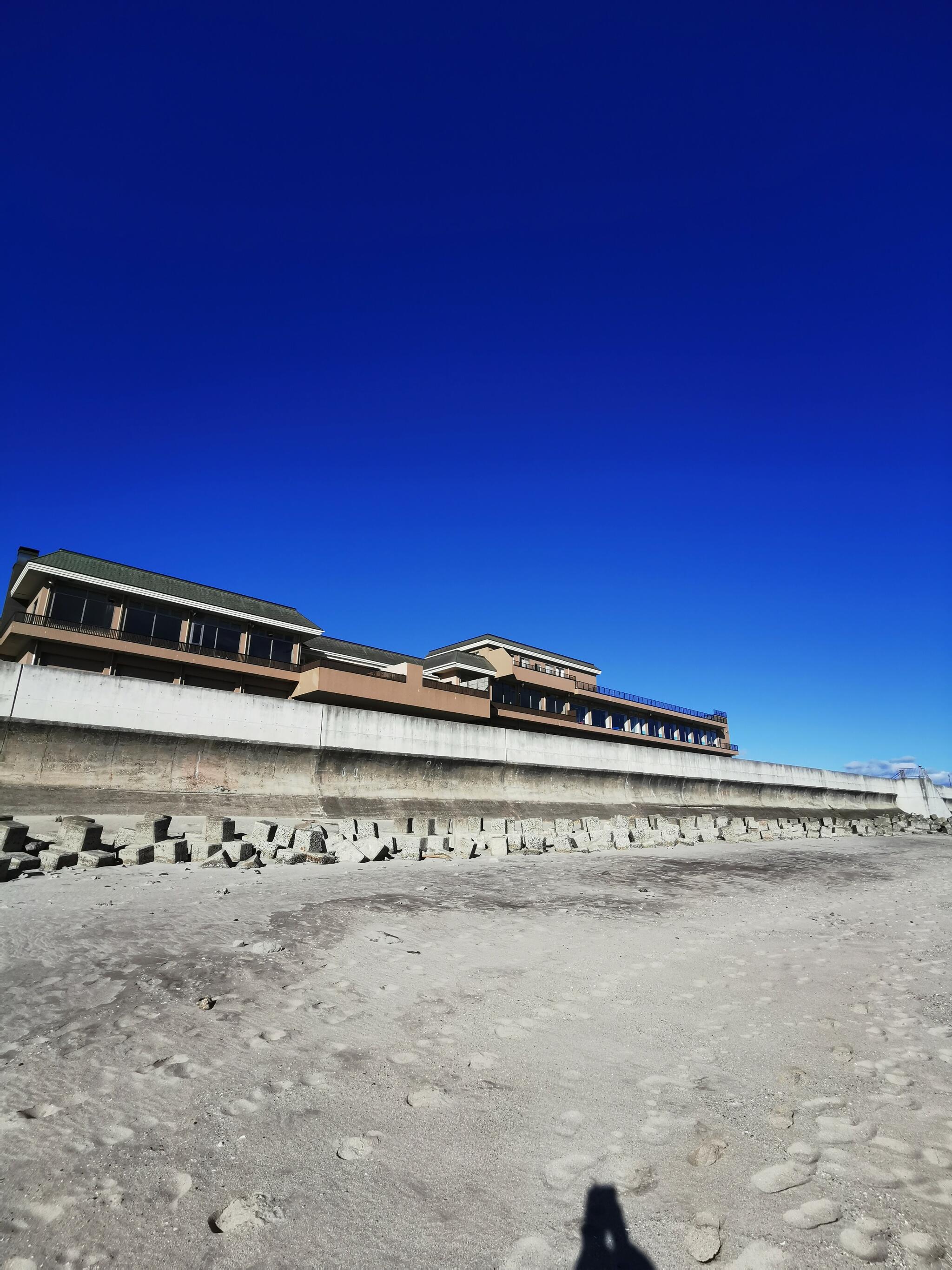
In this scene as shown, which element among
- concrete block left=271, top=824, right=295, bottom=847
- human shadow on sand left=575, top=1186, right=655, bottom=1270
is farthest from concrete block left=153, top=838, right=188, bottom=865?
human shadow on sand left=575, top=1186, right=655, bottom=1270

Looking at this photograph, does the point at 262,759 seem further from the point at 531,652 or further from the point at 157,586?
the point at 531,652

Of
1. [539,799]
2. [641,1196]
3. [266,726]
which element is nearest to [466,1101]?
[641,1196]

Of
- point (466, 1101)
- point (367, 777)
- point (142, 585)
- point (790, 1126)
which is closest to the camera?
point (790, 1126)

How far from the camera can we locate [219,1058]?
4.23 meters

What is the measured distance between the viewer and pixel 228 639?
37156mm

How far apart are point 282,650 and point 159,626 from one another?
7.23 m

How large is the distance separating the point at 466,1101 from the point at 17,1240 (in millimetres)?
2303

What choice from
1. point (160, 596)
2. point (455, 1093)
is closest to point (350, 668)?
point (160, 596)

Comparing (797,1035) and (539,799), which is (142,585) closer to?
(539,799)

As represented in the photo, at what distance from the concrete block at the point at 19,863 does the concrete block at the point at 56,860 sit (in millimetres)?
106

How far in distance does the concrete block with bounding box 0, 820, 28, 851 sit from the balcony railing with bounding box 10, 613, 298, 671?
24346mm

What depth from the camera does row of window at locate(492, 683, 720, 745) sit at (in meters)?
49.7

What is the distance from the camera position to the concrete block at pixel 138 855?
1120cm

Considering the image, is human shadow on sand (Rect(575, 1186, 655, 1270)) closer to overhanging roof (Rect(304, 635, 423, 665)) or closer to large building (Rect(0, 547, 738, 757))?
large building (Rect(0, 547, 738, 757))
